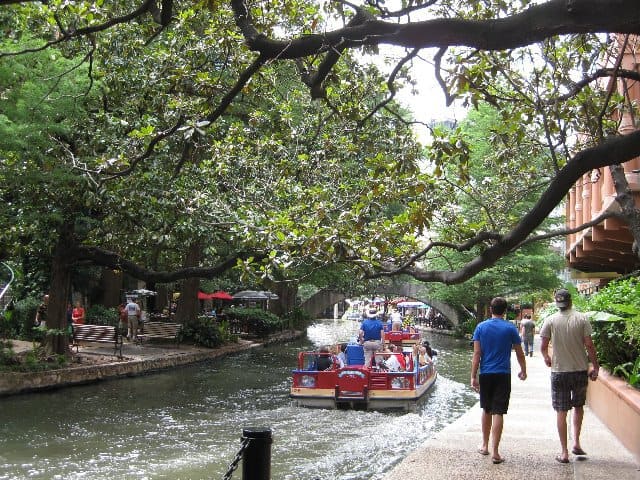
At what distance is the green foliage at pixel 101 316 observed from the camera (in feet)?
97.9

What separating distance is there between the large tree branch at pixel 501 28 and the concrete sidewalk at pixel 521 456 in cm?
404

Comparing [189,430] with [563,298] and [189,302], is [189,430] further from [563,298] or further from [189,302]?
[189,302]

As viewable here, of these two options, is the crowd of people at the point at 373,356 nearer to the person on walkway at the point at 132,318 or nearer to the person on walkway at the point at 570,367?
the person on walkway at the point at 570,367

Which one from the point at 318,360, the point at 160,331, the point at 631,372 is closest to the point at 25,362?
the point at 318,360

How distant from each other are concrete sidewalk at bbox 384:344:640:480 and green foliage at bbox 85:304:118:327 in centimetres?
2199

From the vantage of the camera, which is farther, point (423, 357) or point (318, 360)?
point (423, 357)

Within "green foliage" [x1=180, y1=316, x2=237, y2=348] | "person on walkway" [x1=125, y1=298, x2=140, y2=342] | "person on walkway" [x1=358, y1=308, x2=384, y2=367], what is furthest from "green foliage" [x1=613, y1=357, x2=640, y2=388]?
"green foliage" [x1=180, y1=316, x2=237, y2=348]

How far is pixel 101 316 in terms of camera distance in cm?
3020

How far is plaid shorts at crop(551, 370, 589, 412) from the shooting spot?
287 inches

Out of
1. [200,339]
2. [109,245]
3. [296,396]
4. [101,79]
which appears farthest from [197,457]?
[200,339]

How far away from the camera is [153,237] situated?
647 inches

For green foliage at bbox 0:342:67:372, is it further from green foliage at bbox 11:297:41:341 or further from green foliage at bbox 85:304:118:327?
green foliage at bbox 85:304:118:327

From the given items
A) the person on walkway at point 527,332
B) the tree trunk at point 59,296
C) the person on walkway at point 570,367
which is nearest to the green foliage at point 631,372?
the person on walkway at point 570,367

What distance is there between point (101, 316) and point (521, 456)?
25123 mm
